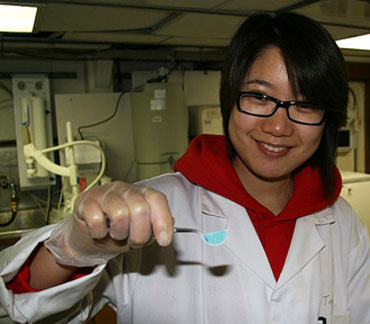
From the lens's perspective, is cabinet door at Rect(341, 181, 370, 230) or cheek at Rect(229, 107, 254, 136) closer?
cheek at Rect(229, 107, 254, 136)

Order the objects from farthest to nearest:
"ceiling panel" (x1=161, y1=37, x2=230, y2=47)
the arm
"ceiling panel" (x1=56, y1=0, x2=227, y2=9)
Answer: "ceiling panel" (x1=161, y1=37, x2=230, y2=47) → "ceiling panel" (x1=56, y1=0, x2=227, y2=9) → the arm

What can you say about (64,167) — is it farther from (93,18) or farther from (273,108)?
(273,108)

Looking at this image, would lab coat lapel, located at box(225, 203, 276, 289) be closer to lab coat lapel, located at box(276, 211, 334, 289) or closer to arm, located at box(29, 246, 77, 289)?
lab coat lapel, located at box(276, 211, 334, 289)

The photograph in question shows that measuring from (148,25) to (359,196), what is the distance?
6.24 ft

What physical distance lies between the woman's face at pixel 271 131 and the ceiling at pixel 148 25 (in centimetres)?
73

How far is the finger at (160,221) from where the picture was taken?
57 centimetres

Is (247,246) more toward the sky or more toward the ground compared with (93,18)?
more toward the ground

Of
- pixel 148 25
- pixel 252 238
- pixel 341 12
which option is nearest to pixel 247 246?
pixel 252 238

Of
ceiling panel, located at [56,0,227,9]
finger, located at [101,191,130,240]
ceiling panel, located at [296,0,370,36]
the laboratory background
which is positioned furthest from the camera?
the laboratory background

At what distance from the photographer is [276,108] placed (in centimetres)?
92

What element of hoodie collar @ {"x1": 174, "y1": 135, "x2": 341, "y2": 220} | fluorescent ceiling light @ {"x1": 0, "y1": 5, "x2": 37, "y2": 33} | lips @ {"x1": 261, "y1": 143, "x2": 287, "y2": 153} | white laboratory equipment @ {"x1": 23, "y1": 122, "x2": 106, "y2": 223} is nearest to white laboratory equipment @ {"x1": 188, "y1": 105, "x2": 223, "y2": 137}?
white laboratory equipment @ {"x1": 23, "y1": 122, "x2": 106, "y2": 223}

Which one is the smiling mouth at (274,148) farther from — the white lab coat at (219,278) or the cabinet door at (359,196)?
the cabinet door at (359,196)

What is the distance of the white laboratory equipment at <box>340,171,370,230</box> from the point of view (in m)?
2.66

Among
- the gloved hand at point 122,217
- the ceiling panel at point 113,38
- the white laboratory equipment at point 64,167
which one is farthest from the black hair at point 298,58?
the ceiling panel at point 113,38
